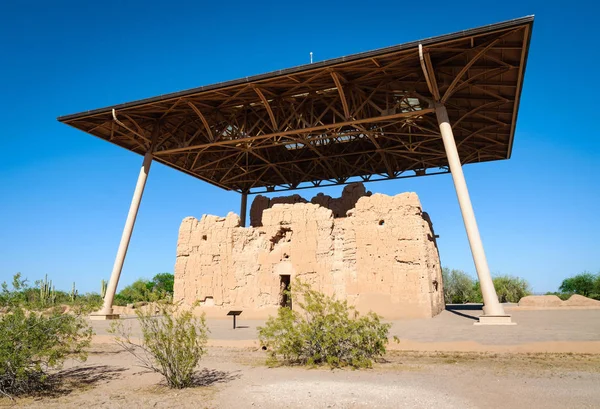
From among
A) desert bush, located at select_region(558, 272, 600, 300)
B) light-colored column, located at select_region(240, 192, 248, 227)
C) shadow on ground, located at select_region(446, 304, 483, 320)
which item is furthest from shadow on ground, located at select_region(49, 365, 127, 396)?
desert bush, located at select_region(558, 272, 600, 300)

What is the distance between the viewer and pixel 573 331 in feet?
38.4

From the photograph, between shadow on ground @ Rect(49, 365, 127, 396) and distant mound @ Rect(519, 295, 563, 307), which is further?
distant mound @ Rect(519, 295, 563, 307)

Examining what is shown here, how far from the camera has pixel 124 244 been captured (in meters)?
22.2

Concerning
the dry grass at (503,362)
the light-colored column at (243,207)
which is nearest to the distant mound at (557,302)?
the dry grass at (503,362)

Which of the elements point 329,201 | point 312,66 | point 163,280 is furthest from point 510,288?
point 163,280

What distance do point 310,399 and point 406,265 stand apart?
12231 mm

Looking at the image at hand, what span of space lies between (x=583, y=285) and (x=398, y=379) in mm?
49227

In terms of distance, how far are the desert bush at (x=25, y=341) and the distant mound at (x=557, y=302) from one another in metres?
23.2

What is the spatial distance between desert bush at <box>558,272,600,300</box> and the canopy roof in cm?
2762

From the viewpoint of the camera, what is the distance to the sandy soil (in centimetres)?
590

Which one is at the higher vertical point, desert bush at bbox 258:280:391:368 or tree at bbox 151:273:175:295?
tree at bbox 151:273:175:295

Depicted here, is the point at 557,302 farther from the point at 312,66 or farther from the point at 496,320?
the point at 312,66

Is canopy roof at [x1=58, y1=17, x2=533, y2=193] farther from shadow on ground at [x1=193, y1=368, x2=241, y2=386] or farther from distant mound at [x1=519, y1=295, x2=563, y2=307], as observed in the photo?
shadow on ground at [x1=193, y1=368, x2=241, y2=386]

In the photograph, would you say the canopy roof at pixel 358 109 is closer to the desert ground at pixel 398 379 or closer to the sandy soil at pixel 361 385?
the desert ground at pixel 398 379
